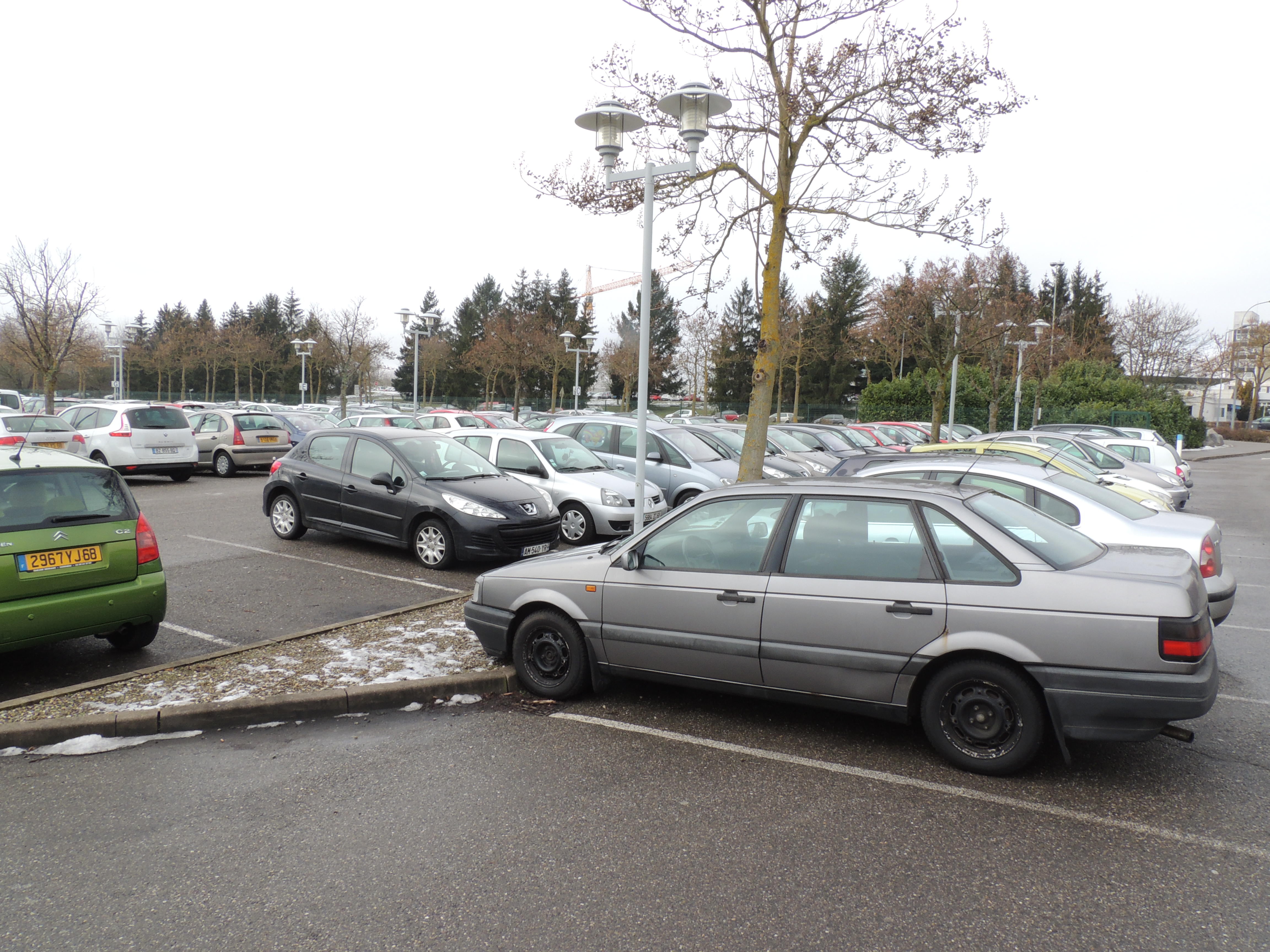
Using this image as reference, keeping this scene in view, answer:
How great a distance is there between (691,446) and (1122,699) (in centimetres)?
1066

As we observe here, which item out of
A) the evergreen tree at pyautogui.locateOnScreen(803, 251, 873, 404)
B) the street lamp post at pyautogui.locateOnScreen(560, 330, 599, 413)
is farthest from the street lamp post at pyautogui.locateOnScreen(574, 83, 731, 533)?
the evergreen tree at pyautogui.locateOnScreen(803, 251, 873, 404)

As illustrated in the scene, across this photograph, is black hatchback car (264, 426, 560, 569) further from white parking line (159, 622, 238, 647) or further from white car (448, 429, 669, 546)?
white parking line (159, 622, 238, 647)

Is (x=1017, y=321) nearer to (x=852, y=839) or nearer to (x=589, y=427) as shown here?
(x=589, y=427)

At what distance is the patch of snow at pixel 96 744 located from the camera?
4734mm

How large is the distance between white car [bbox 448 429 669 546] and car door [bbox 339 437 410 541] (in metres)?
1.72

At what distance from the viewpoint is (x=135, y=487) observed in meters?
17.4

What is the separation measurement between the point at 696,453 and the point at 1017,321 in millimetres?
22409

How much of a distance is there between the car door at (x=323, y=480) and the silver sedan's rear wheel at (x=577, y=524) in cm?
282

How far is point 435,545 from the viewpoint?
9.77 m

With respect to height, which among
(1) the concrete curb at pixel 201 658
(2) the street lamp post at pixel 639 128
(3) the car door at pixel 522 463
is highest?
(2) the street lamp post at pixel 639 128

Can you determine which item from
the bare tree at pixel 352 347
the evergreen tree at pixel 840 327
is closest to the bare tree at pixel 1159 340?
the evergreen tree at pixel 840 327

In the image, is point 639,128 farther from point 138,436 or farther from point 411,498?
point 138,436

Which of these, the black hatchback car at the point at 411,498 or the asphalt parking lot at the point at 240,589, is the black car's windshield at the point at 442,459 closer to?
the black hatchback car at the point at 411,498

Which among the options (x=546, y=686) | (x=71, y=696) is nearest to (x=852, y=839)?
(x=546, y=686)
